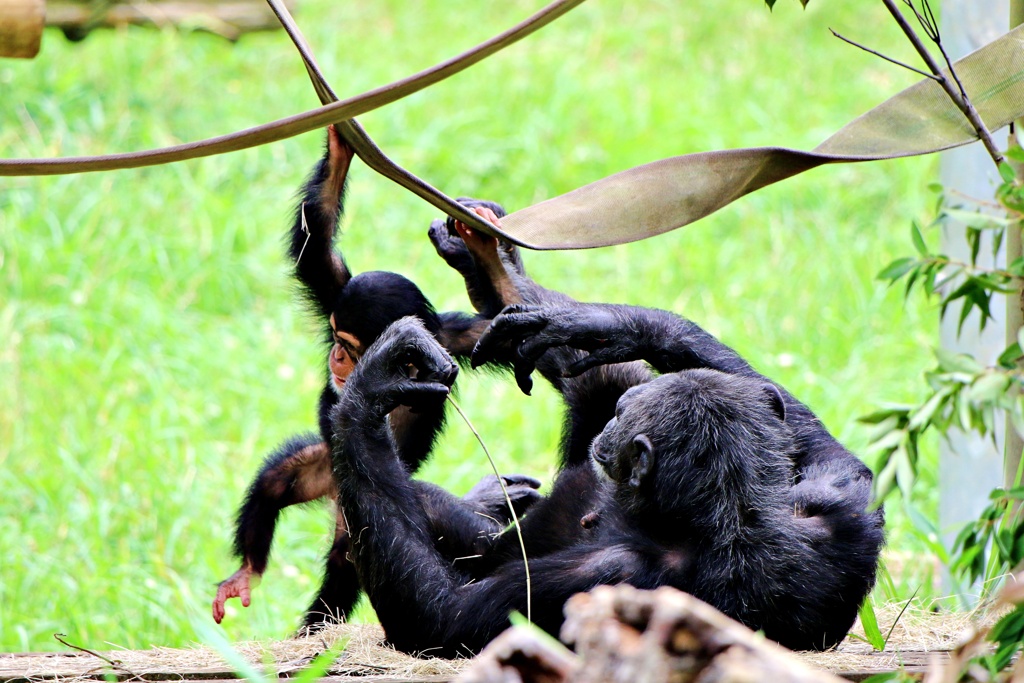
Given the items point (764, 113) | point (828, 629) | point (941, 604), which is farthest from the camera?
point (764, 113)

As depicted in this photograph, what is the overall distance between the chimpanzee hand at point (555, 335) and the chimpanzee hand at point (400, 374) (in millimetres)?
119

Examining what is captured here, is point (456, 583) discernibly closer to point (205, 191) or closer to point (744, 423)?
point (744, 423)

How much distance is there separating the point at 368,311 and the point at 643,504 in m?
1.32

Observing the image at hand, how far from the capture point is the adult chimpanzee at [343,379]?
366 cm

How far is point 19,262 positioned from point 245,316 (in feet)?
5.33

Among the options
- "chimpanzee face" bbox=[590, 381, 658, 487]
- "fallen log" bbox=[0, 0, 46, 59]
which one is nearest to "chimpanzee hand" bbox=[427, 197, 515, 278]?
"chimpanzee face" bbox=[590, 381, 658, 487]

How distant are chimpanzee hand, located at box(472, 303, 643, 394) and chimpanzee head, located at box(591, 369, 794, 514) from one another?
0.18 meters

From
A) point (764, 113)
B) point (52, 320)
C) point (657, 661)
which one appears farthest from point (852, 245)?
point (657, 661)

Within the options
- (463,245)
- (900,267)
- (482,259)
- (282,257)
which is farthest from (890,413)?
(282,257)

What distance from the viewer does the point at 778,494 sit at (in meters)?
3.05

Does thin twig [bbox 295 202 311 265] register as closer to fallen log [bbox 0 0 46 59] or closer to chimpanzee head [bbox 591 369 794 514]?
fallen log [bbox 0 0 46 59]

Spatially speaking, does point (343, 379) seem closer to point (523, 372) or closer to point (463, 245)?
point (463, 245)

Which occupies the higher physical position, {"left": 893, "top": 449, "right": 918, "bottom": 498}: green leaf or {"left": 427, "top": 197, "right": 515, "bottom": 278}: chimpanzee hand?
{"left": 427, "top": 197, "right": 515, "bottom": 278}: chimpanzee hand

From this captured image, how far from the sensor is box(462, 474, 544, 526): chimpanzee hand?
3.97 metres
